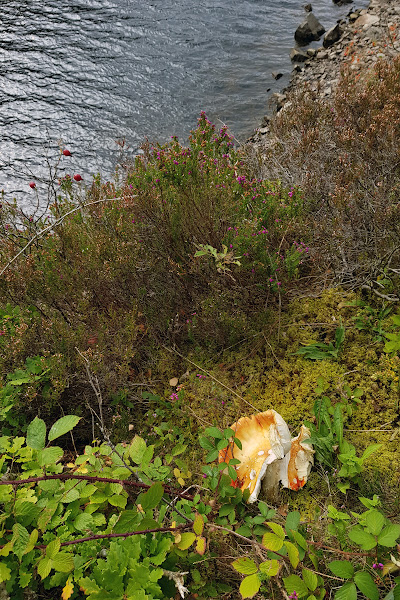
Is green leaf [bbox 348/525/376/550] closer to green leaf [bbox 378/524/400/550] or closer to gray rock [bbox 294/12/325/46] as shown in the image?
Result: green leaf [bbox 378/524/400/550]

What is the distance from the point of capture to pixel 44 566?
1.71m

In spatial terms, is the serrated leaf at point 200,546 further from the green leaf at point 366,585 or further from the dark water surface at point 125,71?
the dark water surface at point 125,71

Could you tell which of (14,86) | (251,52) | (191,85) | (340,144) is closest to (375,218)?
(340,144)

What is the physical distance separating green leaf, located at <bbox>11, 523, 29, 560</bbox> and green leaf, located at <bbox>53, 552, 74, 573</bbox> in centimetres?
14

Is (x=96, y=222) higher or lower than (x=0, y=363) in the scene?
higher

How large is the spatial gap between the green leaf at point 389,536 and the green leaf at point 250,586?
1.65ft

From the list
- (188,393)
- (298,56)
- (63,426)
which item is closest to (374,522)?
(63,426)

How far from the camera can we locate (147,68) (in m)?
10.0

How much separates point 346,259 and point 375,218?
377mm

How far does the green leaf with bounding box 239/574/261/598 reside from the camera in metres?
1.66

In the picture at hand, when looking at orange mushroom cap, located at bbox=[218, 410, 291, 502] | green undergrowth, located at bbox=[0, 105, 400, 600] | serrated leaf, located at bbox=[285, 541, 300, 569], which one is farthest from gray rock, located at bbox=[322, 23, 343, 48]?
serrated leaf, located at bbox=[285, 541, 300, 569]

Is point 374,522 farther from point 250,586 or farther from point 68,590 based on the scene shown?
point 68,590

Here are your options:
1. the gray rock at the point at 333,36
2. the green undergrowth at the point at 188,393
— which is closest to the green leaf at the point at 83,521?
the green undergrowth at the point at 188,393

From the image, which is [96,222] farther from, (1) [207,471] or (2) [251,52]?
(2) [251,52]
